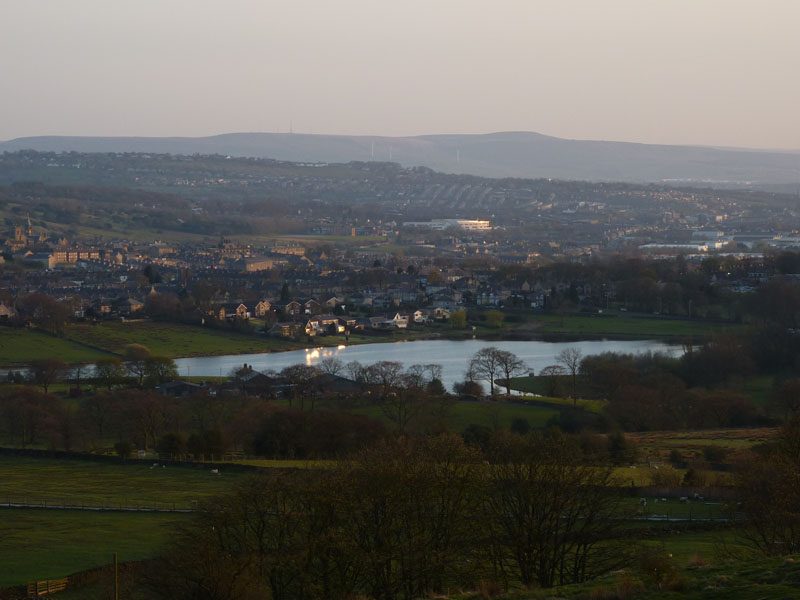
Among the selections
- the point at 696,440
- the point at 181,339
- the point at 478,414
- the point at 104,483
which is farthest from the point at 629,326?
the point at 104,483

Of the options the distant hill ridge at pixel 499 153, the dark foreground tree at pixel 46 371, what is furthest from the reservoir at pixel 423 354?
the distant hill ridge at pixel 499 153

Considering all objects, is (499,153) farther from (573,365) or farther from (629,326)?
(573,365)

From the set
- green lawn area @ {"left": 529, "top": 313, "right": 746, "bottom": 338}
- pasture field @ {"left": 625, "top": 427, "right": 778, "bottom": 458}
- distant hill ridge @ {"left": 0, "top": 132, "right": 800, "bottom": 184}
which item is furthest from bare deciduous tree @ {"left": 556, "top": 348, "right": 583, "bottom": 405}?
distant hill ridge @ {"left": 0, "top": 132, "right": 800, "bottom": 184}

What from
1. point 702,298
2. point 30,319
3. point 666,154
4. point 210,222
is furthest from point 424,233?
point 666,154

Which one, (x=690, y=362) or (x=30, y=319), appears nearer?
(x=690, y=362)

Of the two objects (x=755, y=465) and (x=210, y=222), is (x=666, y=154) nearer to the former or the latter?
(x=210, y=222)

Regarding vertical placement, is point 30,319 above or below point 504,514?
below
